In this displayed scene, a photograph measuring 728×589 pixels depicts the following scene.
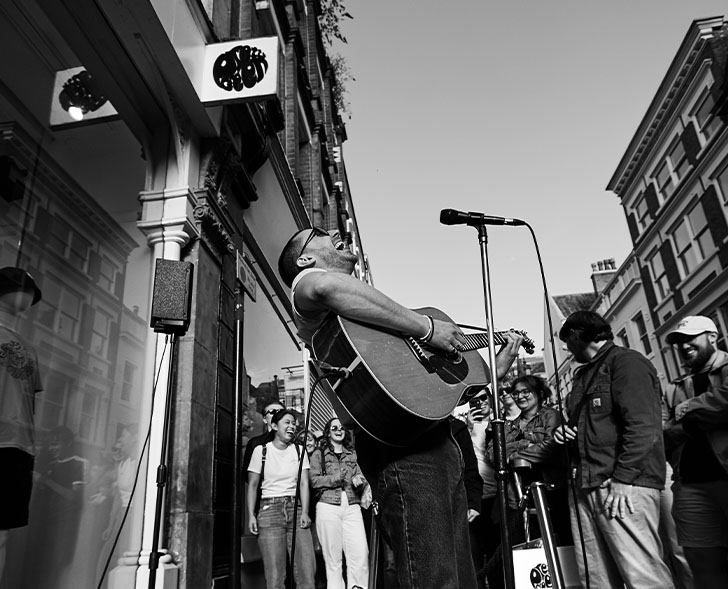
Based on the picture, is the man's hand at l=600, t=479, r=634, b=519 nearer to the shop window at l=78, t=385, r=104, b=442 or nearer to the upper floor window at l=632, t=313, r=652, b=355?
the shop window at l=78, t=385, r=104, b=442

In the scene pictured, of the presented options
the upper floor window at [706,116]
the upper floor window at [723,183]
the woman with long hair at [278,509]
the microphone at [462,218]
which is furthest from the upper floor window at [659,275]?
the microphone at [462,218]

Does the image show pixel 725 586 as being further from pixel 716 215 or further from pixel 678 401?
pixel 716 215

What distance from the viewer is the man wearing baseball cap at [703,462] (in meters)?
3.14

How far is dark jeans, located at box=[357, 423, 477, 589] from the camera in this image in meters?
1.67

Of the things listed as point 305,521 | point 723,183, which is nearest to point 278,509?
point 305,521

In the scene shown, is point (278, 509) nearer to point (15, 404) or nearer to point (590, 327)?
point (15, 404)

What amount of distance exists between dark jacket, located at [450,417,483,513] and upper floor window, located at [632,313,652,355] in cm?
2446

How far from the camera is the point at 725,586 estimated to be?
3.07 meters

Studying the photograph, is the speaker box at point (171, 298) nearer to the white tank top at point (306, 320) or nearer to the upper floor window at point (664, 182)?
the white tank top at point (306, 320)

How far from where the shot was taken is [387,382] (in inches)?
72.6

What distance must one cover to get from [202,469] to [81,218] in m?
2.03

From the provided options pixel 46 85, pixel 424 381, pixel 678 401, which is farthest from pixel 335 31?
pixel 424 381

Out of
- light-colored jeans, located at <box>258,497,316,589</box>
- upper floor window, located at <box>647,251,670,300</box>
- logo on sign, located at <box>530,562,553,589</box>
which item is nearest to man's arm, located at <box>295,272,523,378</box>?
logo on sign, located at <box>530,562,553,589</box>

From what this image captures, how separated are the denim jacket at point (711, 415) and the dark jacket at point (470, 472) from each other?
1.35 m
